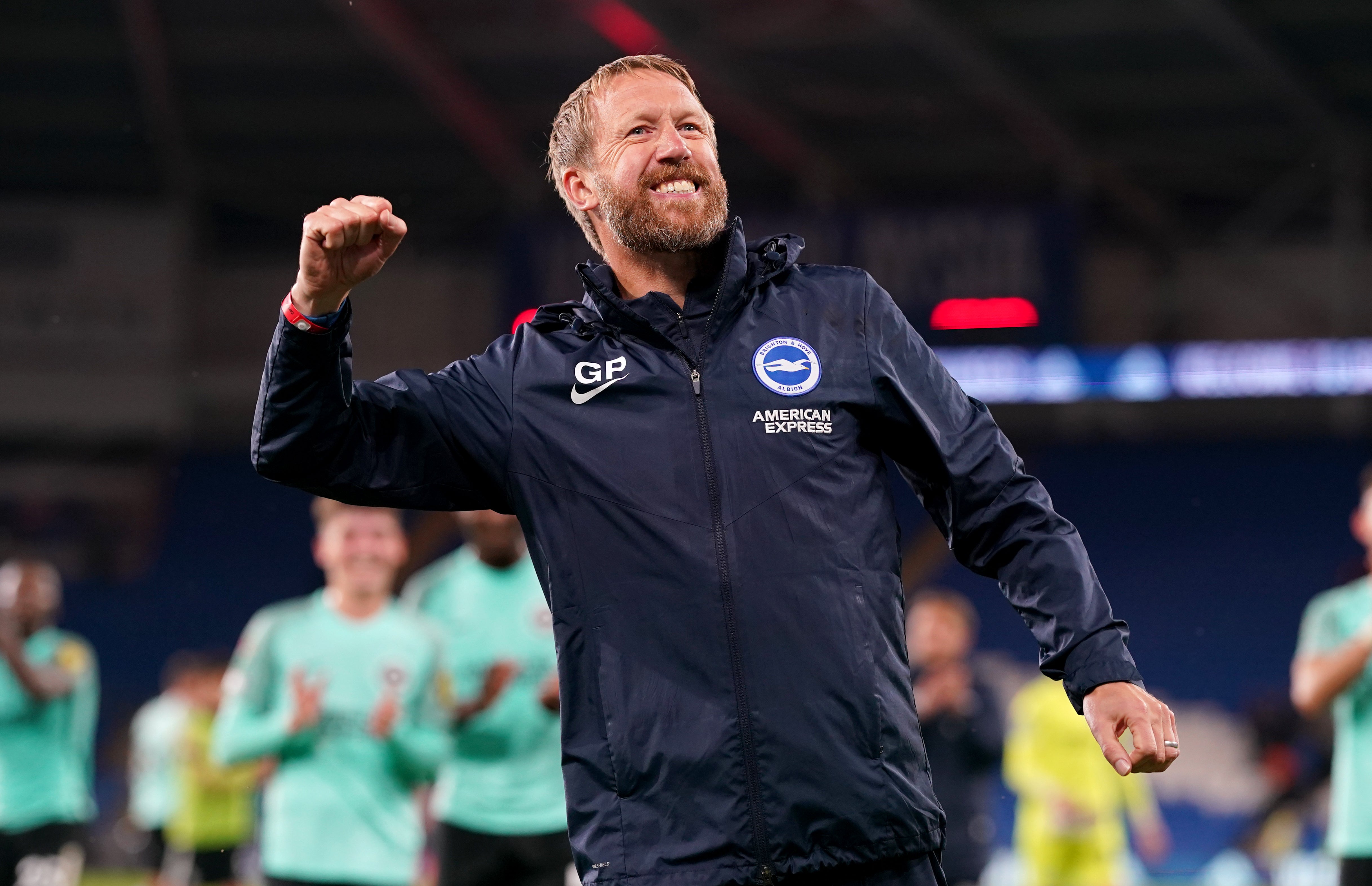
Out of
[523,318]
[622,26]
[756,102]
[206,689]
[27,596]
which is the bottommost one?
[206,689]

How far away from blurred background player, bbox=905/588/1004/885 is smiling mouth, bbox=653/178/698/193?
554cm

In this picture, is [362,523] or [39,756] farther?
[39,756]

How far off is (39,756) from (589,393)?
629cm

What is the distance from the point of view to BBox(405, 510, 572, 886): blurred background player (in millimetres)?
6055

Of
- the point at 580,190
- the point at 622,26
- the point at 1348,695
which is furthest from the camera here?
the point at 622,26

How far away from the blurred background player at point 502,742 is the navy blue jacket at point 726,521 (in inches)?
132

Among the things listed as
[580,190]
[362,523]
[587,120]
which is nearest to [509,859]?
[362,523]

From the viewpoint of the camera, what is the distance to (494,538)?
252 inches

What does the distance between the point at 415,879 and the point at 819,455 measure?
4.09m

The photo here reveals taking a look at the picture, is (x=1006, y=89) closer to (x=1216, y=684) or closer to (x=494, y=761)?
(x=1216, y=684)

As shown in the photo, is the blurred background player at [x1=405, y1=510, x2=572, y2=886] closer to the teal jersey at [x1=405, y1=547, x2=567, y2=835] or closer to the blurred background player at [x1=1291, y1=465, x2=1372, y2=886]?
the teal jersey at [x1=405, y1=547, x2=567, y2=835]

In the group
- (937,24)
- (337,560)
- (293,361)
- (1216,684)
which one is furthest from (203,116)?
(293,361)

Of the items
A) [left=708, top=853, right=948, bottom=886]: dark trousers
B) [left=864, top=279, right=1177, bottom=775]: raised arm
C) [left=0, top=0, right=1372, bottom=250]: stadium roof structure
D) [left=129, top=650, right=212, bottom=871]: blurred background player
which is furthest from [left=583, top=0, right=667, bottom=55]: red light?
[left=708, top=853, right=948, bottom=886]: dark trousers

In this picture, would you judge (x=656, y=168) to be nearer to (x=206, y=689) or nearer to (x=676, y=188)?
(x=676, y=188)
